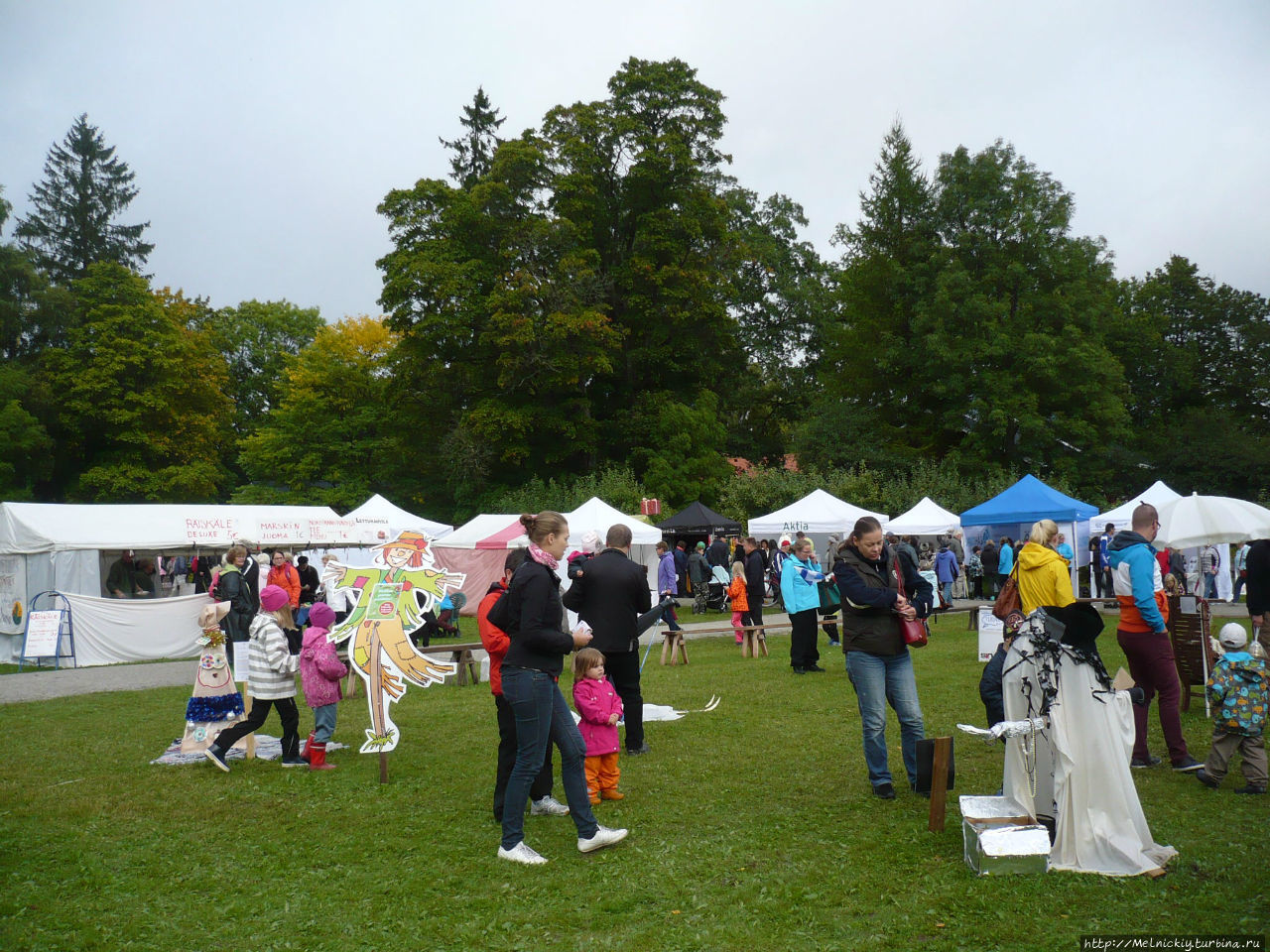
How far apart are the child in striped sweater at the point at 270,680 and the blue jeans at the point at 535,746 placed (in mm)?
3146

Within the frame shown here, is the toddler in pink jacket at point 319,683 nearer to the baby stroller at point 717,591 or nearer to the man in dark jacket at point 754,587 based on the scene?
the man in dark jacket at point 754,587

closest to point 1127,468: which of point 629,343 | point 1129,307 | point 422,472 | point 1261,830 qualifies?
point 1129,307

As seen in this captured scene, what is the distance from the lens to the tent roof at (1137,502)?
18.7 metres

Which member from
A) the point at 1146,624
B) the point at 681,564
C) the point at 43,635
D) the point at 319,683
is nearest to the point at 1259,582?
the point at 1146,624

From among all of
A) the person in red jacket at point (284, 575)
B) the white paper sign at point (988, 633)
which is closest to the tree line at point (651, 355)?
the person in red jacket at point (284, 575)

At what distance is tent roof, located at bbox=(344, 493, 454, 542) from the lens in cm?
2409

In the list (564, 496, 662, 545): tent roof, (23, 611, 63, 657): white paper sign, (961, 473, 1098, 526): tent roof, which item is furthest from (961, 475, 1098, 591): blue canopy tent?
(23, 611, 63, 657): white paper sign

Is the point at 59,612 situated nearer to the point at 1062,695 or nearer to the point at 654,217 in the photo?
the point at 1062,695

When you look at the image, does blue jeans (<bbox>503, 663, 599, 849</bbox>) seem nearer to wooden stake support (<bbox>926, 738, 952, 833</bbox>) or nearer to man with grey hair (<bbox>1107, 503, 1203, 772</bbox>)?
wooden stake support (<bbox>926, 738, 952, 833</bbox>)

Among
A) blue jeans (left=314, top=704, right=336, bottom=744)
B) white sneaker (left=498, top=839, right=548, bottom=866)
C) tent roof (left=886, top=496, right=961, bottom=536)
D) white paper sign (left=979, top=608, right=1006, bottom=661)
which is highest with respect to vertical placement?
Answer: tent roof (left=886, top=496, right=961, bottom=536)

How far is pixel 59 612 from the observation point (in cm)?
1574

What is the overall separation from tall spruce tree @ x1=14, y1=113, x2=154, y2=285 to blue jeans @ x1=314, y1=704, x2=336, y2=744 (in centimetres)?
4350

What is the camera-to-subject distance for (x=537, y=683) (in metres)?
4.89

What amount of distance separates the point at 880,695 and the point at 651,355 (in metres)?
28.5
